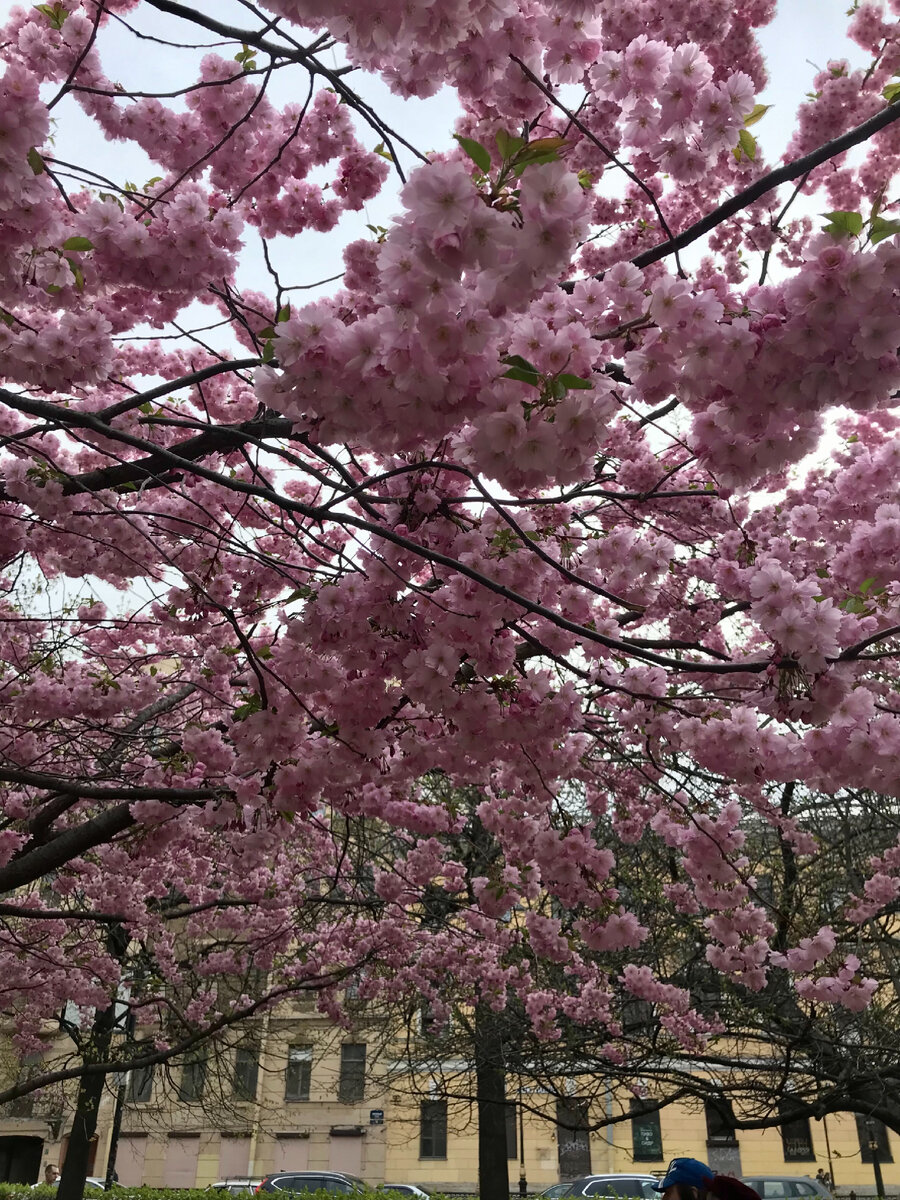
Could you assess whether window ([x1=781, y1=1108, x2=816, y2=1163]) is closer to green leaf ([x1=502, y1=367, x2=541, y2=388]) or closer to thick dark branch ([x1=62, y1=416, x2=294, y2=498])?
thick dark branch ([x1=62, y1=416, x2=294, y2=498])

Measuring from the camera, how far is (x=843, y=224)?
1883 mm

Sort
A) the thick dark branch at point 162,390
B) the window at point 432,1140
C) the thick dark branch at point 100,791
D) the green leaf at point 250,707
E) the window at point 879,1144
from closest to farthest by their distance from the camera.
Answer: the thick dark branch at point 162,390, the green leaf at point 250,707, the thick dark branch at point 100,791, the window at point 879,1144, the window at point 432,1140

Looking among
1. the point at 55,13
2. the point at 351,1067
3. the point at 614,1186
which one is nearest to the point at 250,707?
the point at 55,13

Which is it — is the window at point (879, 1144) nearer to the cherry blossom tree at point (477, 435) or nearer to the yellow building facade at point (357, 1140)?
the yellow building facade at point (357, 1140)

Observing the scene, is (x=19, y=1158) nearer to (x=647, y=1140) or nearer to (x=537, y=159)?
(x=647, y=1140)

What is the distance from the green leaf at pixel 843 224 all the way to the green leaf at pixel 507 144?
0.68 m

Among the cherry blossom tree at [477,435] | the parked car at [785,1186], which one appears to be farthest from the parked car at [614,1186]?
the cherry blossom tree at [477,435]

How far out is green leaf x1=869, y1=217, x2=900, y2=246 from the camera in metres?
1.83

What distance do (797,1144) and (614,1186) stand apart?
640 centimetres

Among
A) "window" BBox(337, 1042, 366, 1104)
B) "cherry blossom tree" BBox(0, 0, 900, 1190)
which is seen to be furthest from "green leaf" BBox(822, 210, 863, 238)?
"window" BBox(337, 1042, 366, 1104)

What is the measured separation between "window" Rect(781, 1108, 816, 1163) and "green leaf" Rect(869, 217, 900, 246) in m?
24.3

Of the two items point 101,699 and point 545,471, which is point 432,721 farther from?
point 545,471

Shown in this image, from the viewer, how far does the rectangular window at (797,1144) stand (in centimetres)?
2100

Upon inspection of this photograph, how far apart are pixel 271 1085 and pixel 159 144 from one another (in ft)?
83.7
